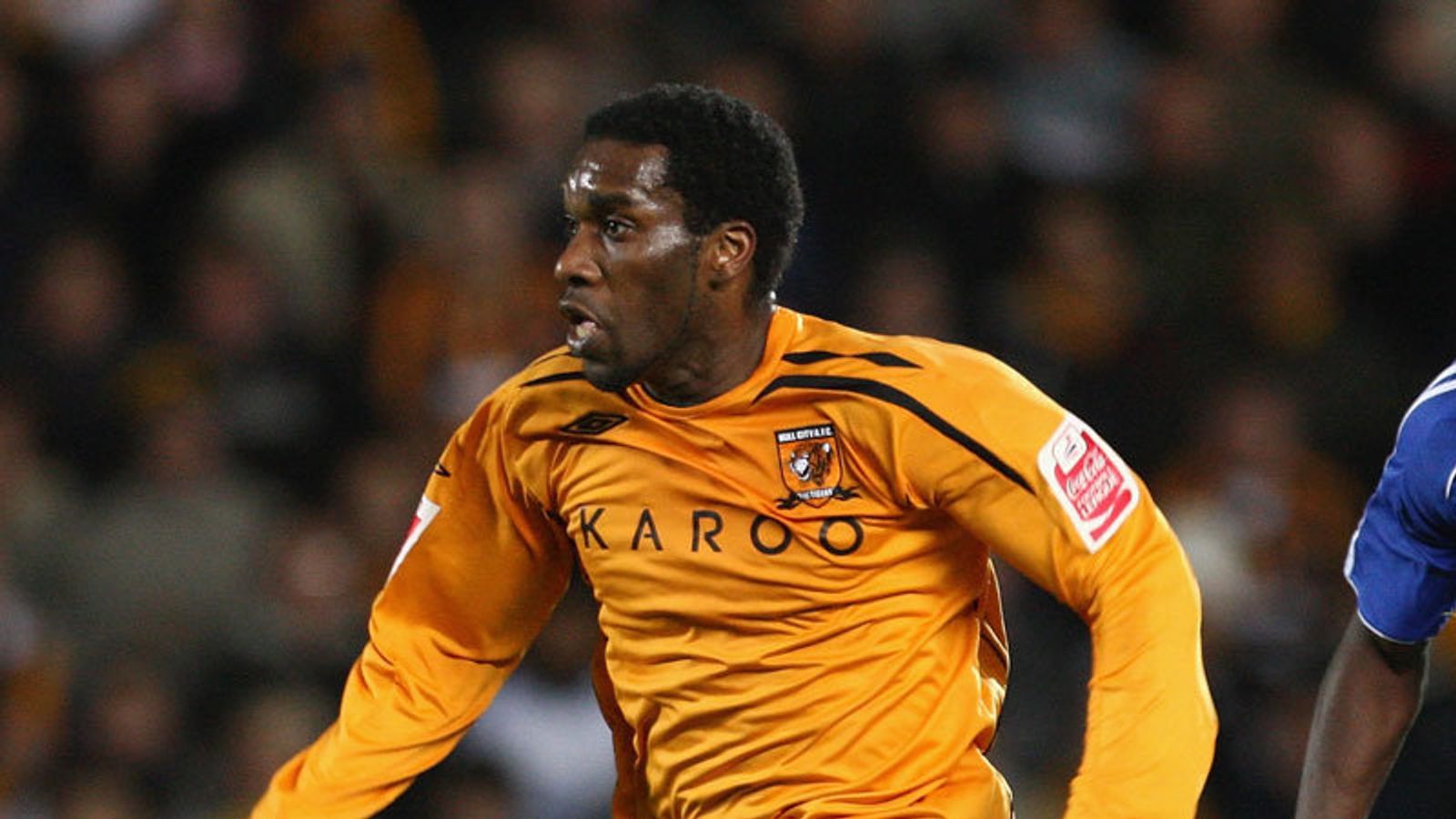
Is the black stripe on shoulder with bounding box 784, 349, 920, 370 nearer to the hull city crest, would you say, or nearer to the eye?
the hull city crest

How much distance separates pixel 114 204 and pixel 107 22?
859mm

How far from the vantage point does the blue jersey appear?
3.50 m

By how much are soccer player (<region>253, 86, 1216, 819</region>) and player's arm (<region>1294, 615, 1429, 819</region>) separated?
0.39m

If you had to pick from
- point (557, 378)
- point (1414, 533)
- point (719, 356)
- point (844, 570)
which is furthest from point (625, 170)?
point (1414, 533)

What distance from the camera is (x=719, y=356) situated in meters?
3.70

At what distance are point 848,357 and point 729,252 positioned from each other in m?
0.24

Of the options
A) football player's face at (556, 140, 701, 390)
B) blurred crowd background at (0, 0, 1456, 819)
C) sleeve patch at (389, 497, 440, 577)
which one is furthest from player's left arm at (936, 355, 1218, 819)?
blurred crowd background at (0, 0, 1456, 819)

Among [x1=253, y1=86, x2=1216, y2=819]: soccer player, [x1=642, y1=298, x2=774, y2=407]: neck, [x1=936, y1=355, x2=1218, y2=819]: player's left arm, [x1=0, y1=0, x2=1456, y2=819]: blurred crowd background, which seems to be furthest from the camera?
[x1=0, y1=0, x2=1456, y2=819]: blurred crowd background

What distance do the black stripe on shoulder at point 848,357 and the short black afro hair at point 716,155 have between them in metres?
0.12

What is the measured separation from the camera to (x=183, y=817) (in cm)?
664

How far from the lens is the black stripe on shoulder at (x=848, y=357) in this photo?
3.56 metres

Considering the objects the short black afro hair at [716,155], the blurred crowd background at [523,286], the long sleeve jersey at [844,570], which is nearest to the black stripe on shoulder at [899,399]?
the long sleeve jersey at [844,570]

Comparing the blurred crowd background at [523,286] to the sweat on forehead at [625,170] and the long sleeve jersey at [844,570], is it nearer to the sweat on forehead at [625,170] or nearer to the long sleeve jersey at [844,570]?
the long sleeve jersey at [844,570]

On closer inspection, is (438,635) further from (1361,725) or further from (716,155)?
(1361,725)
